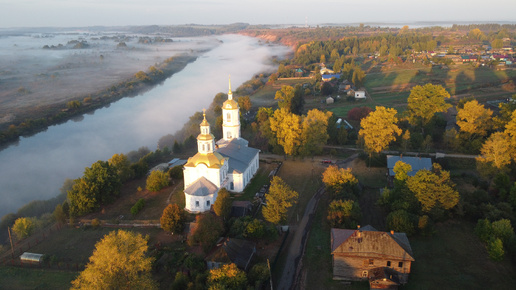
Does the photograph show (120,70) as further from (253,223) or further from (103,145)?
(253,223)

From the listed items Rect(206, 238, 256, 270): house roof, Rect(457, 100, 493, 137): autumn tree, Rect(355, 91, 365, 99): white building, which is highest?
Rect(457, 100, 493, 137): autumn tree

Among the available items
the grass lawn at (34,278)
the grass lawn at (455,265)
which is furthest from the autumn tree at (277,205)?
the grass lawn at (34,278)

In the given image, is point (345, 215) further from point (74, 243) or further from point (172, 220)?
point (74, 243)

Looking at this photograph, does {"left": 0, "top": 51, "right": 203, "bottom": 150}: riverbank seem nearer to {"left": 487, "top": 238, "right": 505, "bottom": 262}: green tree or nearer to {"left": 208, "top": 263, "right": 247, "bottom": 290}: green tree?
{"left": 208, "top": 263, "right": 247, "bottom": 290}: green tree

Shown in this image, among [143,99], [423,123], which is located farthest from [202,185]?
[143,99]

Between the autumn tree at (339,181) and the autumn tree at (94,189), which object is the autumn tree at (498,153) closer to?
the autumn tree at (339,181)

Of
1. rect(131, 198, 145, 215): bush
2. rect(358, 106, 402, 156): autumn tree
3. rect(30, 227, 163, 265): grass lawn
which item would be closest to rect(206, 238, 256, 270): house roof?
rect(30, 227, 163, 265): grass lawn
